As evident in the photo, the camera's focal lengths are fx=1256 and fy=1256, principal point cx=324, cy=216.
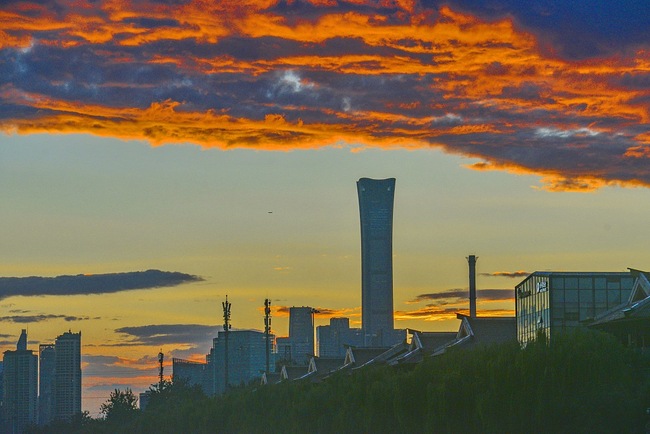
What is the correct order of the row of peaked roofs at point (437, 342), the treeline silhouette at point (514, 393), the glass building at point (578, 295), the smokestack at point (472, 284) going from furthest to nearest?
the smokestack at point (472, 284)
the row of peaked roofs at point (437, 342)
the glass building at point (578, 295)
the treeline silhouette at point (514, 393)

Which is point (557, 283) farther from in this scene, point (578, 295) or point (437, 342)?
point (437, 342)

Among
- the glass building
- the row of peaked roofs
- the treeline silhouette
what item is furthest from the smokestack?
the treeline silhouette

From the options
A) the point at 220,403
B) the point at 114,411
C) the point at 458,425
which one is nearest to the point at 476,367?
the point at 458,425

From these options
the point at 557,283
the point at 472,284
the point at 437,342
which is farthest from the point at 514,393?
the point at 472,284

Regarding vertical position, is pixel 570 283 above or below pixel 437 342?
above

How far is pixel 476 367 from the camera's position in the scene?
63.2 m

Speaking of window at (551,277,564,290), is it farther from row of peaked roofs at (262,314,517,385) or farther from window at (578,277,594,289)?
row of peaked roofs at (262,314,517,385)

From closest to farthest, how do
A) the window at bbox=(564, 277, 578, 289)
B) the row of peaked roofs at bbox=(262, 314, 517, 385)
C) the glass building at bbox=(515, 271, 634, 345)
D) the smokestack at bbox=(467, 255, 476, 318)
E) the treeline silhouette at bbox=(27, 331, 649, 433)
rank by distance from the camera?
1. the treeline silhouette at bbox=(27, 331, 649, 433)
2. the glass building at bbox=(515, 271, 634, 345)
3. the window at bbox=(564, 277, 578, 289)
4. the row of peaked roofs at bbox=(262, 314, 517, 385)
5. the smokestack at bbox=(467, 255, 476, 318)

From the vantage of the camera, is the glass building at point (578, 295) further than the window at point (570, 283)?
No

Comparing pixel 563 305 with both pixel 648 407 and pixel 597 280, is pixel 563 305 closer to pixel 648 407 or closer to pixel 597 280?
pixel 597 280

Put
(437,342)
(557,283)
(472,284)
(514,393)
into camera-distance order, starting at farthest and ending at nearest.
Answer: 1. (472,284)
2. (437,342)
3. (557,283)
4. (514,393)

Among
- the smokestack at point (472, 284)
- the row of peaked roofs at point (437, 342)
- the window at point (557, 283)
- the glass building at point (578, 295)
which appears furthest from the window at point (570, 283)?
the smokestack at point (472, 284)

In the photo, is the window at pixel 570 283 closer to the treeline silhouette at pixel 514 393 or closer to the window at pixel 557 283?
the window at pixel 557 283

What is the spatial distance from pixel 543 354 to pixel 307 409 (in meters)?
31.4
